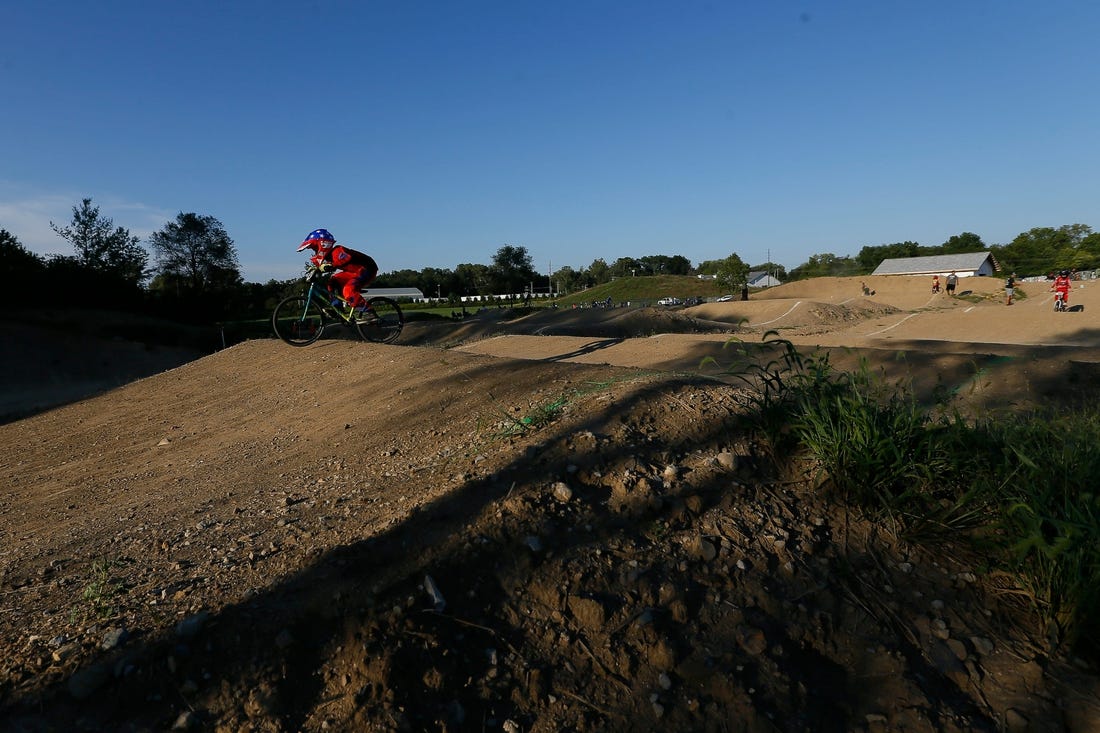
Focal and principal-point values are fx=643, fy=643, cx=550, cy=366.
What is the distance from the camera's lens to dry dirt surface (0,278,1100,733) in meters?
2.12

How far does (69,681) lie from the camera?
6.80 ft

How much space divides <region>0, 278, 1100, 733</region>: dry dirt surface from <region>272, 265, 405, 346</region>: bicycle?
4.94 metres

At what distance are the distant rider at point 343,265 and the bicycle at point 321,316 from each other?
0.39ft

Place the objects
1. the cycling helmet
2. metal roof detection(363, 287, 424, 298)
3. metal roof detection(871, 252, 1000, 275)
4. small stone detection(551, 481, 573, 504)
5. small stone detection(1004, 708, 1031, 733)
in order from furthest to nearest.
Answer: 1. metal roof detection(363, 287, 424, 298)
2. metal roof detection(871, 252, 1000, 275)
3. the cycling helmet
4. small stone detection(551, 481, 573, 504)
5. small stone detection(1004, 708, 1031, 733)

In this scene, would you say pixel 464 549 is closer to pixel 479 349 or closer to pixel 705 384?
pixel 705 384

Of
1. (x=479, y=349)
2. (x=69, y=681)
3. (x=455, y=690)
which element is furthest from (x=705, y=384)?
(x=479, y=349)

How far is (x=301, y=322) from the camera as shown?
9.59 metres

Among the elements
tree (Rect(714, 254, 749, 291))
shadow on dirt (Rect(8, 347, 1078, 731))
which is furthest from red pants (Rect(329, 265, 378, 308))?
tree (Rect(714, 254, 749, 291))

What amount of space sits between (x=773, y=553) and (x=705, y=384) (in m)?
1.75

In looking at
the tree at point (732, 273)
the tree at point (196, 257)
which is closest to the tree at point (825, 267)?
the tree at point (732, 273)

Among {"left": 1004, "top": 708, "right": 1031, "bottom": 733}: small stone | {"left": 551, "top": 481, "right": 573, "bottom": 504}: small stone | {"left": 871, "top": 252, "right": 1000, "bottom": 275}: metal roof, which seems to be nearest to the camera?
{"left": 1004, "top": 708, "right": 1031, "bottom": 733}: small stone

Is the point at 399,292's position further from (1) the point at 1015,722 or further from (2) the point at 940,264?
(1) the point at 1015,722

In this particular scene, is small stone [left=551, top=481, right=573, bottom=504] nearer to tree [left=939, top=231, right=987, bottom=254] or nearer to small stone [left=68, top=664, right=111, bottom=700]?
small stone [left=68, top=664, right=111, bottom=700]

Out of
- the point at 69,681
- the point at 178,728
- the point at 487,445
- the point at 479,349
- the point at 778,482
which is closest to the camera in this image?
the point at 178,728
